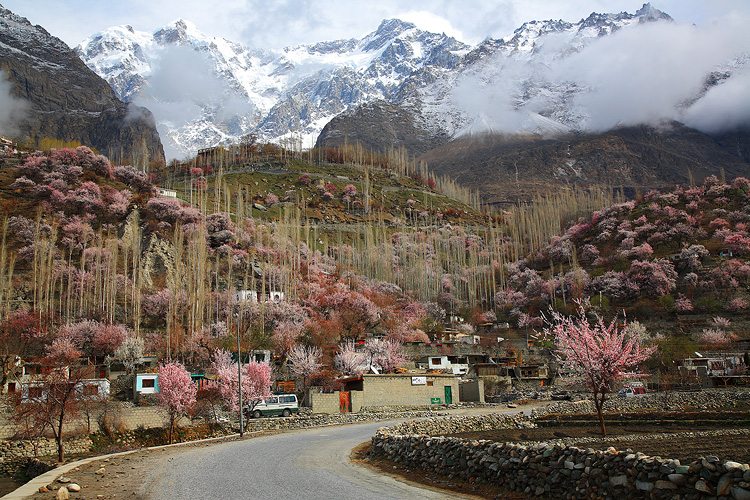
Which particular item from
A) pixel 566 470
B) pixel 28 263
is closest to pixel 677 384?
pixel 566 470

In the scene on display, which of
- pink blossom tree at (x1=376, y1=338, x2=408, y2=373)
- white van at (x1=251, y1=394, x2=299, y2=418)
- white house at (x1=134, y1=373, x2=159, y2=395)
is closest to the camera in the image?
white van at (x1=251, y1=394, x2=299, y2=418)

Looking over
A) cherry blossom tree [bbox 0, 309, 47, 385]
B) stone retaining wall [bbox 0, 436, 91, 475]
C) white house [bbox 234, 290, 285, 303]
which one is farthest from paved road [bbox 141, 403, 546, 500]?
white house [bbox 234, 290, 285, 303]

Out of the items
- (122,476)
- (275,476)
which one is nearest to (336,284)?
(122,476)

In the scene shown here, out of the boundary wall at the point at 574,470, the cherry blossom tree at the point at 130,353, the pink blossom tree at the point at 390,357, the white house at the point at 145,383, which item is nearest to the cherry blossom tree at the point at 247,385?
the white house at the point at 145,383

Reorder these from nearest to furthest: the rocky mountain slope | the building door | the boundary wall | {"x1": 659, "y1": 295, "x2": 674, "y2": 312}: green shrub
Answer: the boundary wall, the building door, {"x1": 659, "y1": 295, "x2": 674, "y2": 312}: green shrub, the rocky mountain slope

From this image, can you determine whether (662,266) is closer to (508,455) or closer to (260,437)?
(260,437)

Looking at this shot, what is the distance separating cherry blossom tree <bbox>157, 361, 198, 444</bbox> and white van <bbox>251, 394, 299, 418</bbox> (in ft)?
22.6

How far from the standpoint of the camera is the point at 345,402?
44.1 meters

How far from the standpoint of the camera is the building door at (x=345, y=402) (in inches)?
1721

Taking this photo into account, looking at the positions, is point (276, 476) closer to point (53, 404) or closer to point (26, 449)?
point (53, 404)

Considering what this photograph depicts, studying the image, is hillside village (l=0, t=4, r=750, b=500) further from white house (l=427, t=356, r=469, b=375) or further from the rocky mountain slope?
the rocky mountain slope

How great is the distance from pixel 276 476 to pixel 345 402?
2771 cm

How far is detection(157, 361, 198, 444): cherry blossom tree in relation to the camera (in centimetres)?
3338

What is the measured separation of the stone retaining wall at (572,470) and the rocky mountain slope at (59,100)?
169 meters
